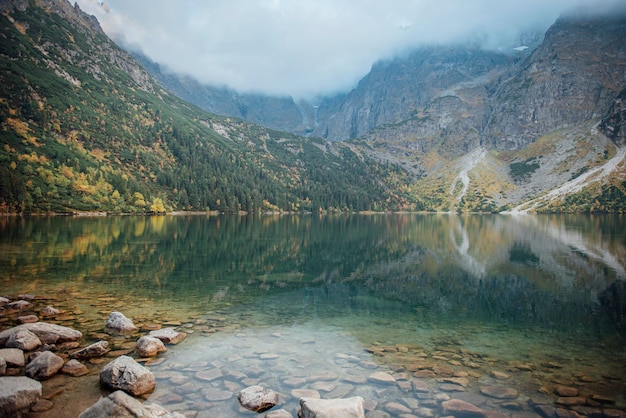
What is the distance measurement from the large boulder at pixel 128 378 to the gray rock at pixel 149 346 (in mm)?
2680

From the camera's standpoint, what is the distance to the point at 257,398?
1175 cm

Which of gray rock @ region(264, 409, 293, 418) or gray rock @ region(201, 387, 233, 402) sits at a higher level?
gray rock @ region(264, 409, 293, 418)

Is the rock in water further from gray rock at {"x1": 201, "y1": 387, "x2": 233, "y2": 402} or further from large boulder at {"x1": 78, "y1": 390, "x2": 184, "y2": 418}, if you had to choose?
large boulder at {"x1": 78, "y1": 390, "x2": 184, "y2": 418}

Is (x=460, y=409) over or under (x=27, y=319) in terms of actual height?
over

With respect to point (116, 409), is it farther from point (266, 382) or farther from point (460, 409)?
point (460, 409)

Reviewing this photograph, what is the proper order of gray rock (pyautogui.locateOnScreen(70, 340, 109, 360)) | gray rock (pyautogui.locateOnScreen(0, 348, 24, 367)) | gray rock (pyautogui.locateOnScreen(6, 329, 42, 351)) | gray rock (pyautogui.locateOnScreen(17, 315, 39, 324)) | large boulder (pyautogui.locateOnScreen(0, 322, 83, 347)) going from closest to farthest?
gray rock (pyautogui.locateOnScreen(0, 348, 24, 367))
gray rock (pyautogui.locateOnScreen(70, 340, 109, 360))
gray rock (pyautogui.locateOnScreen(6, 329, 42, 351))
large boulder (pyautogui.locateOnScreen(0, 322, 83, 347))
gray rock (pyautogui.locateOnScreen(17, 315, 39, 324))

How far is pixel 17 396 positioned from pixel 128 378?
2.93 metres

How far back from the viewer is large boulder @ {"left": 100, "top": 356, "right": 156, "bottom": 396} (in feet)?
40.0

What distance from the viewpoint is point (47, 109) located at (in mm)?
174125

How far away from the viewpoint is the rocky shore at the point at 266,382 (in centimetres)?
1107

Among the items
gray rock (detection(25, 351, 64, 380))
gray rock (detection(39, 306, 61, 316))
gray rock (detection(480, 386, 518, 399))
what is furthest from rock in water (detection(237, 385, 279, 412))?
gray rock (detection(39, 306, 61, 316))

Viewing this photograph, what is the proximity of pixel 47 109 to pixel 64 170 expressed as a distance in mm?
56845

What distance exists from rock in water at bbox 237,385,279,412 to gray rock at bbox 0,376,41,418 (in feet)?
19.1

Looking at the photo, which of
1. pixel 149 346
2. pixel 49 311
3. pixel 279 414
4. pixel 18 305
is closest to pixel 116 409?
pixel 279 414
